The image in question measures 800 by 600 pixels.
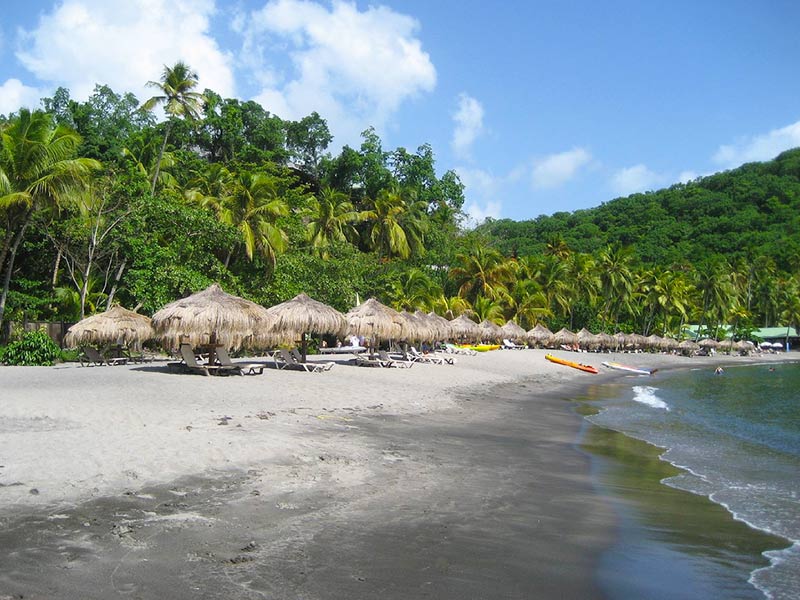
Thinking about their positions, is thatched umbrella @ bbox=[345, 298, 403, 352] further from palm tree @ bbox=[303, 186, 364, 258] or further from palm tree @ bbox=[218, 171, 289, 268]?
palm tree @ bbox=[303, 186, 364, 258]

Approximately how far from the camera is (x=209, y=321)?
16500 mm

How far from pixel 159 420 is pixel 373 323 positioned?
1388 centimetres

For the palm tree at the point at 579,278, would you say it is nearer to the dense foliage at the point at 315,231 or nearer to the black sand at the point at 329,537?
the dense foliage at the point at 315,231

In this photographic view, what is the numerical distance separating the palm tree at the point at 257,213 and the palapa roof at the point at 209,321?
1025 cm

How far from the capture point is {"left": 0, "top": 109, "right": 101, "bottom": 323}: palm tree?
20.3m

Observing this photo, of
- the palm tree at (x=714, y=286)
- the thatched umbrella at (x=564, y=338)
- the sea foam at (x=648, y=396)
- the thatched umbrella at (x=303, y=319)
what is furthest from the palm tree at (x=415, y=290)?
the palm tree at (x=714, y=286)

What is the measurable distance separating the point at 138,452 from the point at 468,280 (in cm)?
4342

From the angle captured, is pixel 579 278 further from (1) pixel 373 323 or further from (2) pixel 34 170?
(2) pixel 34 170

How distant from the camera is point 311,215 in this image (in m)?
39.8

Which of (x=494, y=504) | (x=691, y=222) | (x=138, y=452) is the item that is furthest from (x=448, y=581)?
(x=691, y=222)

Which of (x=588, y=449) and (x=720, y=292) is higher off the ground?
(x=720, y=292)

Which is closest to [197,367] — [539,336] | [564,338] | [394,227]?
[394,227]

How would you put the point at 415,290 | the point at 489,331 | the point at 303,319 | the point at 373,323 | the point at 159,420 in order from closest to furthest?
1. the point at 159,420
2. the point at 303,319
3. the point at 373,323
4. the point at 489,331
5. the point at 415,290

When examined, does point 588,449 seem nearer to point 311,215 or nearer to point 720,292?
point 311,215
